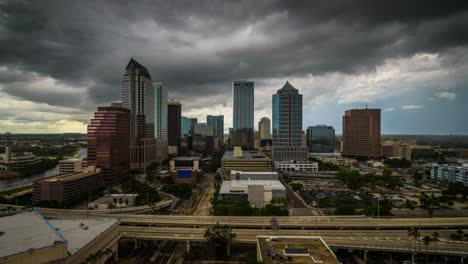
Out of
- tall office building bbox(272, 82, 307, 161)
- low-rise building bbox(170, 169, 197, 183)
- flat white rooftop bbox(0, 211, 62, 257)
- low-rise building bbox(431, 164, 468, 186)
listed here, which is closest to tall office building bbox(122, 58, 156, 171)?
low-rise building bbox(170, 169, 197, 183)

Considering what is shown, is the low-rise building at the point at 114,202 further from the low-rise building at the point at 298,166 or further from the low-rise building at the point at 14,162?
the low-rise building at the point at 14,162

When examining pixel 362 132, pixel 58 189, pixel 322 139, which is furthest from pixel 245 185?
pixel 322 139

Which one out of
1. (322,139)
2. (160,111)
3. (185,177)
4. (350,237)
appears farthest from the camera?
(322,139)

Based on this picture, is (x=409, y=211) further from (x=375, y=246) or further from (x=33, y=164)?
(x=33, y=164)

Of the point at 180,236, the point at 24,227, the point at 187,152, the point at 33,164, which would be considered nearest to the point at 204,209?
the point at 180,236

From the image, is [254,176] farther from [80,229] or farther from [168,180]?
[80,229]

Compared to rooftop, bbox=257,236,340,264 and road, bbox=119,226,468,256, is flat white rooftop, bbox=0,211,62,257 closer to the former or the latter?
road, bbox=119,226,468,256
